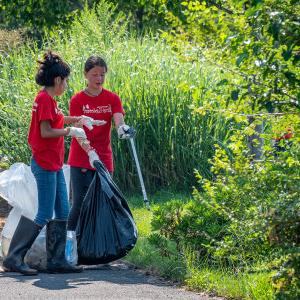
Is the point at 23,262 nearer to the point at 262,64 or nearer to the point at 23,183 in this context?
the point at 23,183

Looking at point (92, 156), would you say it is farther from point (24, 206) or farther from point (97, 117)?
point (24, 206)

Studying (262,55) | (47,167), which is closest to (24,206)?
(47,167)

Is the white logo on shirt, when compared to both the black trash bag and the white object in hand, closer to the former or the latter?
the white object in hand

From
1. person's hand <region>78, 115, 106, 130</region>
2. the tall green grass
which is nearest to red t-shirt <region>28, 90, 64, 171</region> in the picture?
person's hand <region>78, 115, 106, 130</region>

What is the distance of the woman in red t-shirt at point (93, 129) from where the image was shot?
8695 mm

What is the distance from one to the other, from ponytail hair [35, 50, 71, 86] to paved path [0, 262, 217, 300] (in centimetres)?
158

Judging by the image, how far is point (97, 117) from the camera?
8.78 metres

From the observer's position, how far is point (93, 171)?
872 cm

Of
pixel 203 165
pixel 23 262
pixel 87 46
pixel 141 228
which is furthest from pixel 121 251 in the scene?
A: pixel 87 46

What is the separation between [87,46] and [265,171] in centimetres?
747

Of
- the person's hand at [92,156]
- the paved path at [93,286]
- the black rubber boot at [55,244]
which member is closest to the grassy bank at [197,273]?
the paved path at [93,286]

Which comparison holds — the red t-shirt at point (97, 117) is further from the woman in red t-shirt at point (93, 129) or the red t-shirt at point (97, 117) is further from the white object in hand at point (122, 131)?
the white object in hand at point (122, 131)

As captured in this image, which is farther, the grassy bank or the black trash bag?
the black trash bag

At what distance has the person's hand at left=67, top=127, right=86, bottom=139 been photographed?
8.10 metres
